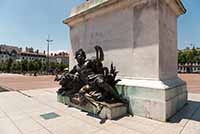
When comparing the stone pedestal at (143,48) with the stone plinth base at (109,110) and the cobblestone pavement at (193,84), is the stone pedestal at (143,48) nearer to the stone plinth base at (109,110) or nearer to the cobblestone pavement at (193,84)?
the stone plinth base at (109,110)

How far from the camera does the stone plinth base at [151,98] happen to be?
12.5ft

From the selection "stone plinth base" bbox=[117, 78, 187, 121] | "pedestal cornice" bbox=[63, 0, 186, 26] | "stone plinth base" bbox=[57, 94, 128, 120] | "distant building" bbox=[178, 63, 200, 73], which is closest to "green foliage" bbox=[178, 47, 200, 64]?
"distant building" bbox=[178, 63, 200, 73]

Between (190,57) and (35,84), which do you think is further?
(190,57)

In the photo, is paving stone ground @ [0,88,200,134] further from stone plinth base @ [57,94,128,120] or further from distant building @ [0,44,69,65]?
distant building @ [0,44,69,65]

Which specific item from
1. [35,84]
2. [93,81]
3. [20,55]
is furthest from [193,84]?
[20,55]

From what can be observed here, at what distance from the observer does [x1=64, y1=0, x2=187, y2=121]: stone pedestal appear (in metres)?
4.07

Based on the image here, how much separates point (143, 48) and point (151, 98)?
4.90 feet

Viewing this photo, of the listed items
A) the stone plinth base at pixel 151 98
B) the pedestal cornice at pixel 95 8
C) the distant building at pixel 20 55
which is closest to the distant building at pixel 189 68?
the distant building at pixel 20 55

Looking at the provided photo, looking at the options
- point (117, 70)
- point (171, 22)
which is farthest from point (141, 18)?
point (117, 70)

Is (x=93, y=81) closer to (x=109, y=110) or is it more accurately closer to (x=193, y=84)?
(x=109, y=110)

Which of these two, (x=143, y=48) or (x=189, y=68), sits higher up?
(x=143, y=48)

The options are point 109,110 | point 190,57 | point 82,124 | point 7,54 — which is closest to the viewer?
point 82,124

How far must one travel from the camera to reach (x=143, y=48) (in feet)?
15.0

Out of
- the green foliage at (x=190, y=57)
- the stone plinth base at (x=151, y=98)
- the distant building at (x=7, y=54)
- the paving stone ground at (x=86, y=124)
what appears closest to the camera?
the paving stone ground at (x=86, y=124)
